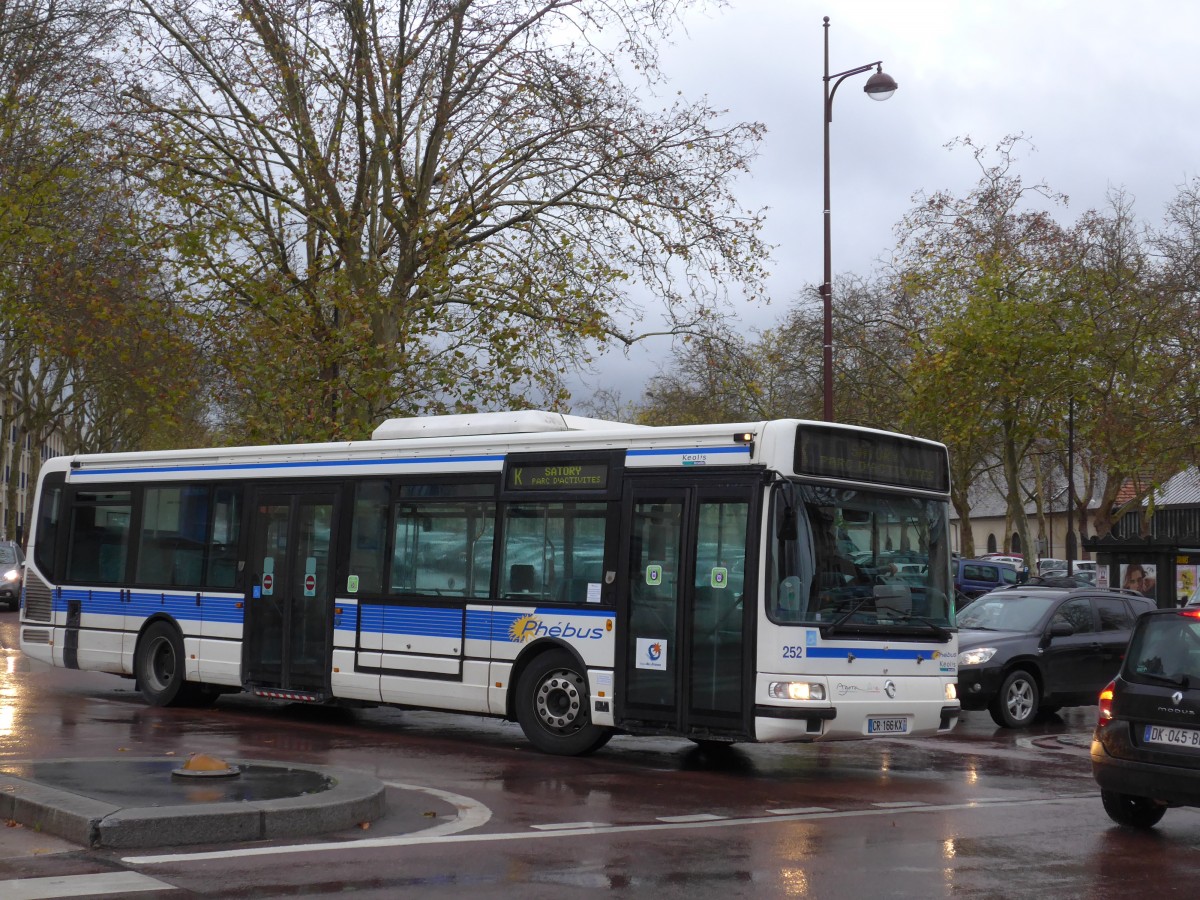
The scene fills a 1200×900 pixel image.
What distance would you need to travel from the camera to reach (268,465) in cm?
1648

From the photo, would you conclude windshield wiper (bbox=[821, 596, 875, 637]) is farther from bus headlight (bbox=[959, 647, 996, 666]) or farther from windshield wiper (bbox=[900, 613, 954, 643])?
bus headlight (bbox=[959, 647, 996, 666])

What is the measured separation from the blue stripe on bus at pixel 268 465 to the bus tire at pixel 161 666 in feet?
5.89

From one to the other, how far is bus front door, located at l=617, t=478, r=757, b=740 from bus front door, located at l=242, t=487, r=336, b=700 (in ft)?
13.1

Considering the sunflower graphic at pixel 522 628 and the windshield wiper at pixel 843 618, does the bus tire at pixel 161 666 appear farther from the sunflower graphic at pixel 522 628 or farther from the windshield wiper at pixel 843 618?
the windshield wiper at pixel 843 618

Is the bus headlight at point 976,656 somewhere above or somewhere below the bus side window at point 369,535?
below

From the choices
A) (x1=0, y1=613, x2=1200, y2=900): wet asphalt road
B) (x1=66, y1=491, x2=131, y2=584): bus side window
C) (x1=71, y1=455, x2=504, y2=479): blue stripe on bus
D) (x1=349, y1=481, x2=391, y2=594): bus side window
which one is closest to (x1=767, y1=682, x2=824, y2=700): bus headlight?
(x1=0, y1=613, x2=1200, y2=900): wet asphalt road

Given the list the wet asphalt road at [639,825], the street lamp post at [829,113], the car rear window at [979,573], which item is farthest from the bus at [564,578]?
the car rear window at [979,573]

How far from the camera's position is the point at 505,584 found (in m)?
13.9

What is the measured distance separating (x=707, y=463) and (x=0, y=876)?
6795mm

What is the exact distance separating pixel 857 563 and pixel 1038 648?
21.3ft

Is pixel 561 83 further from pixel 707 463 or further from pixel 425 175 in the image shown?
pixel 707 463

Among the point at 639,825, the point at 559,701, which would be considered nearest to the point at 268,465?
the point at 559,701

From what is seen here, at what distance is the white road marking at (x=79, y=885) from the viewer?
691 cm

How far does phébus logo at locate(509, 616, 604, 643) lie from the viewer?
13.1 meters
